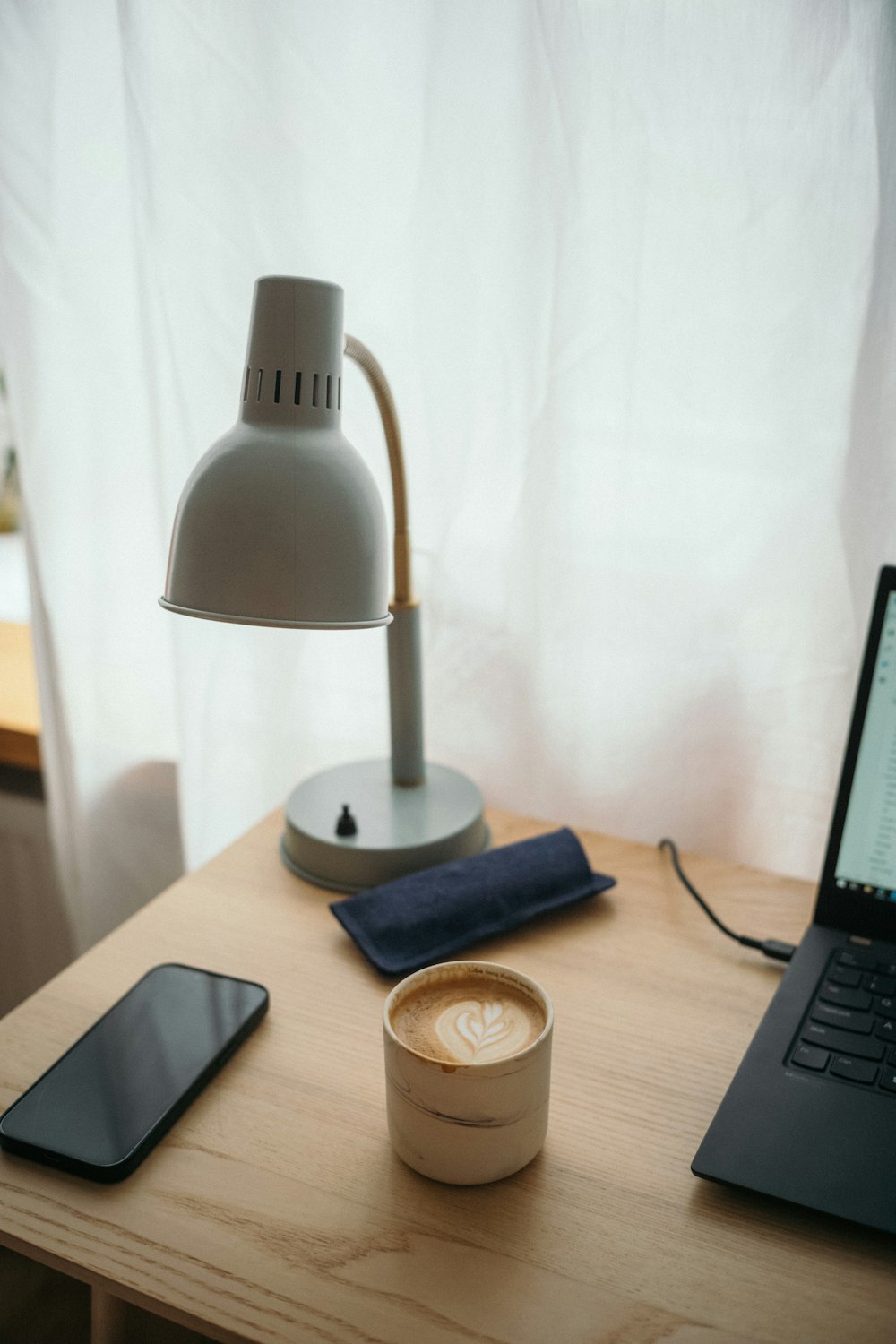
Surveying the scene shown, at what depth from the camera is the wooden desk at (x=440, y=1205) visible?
18.8 inches

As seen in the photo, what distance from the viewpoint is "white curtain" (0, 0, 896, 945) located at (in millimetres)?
736

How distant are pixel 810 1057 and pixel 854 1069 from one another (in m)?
0.02

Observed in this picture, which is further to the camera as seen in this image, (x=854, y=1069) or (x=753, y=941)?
(x=753, y=941)

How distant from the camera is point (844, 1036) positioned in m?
0.62

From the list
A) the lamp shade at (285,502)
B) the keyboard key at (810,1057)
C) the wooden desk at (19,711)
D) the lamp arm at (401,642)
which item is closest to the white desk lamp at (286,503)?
the lamp shade at (285,502)

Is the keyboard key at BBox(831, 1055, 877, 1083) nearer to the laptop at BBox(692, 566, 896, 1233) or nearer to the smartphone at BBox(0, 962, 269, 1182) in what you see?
the laptop at BBox(692, 566, 896, 1233)

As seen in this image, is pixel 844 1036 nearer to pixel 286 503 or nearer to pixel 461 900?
pixel 461 900

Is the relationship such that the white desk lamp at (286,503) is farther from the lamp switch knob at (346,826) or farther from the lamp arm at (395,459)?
the lamp switch knob at (346,826)

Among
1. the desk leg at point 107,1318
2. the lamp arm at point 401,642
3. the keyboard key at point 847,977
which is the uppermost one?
the lamp arm at point 401,642

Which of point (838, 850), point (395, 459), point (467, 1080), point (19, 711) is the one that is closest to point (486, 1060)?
point (467, 1080)

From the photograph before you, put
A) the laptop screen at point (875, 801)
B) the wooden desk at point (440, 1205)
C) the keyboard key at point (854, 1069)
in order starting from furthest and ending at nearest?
1. the laptop screen at point (875, 801)
2. the keyboard key at point (854, 1069)
3. the wooden desk at point (440, 1205)

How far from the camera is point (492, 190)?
803 mm

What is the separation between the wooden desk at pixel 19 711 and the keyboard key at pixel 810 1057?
91 centimetres

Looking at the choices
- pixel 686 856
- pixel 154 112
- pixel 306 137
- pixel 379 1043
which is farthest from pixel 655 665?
pixel 154 112
